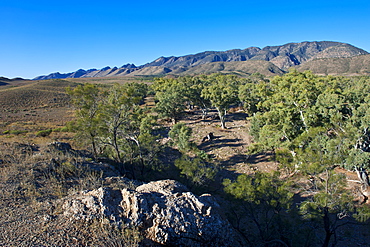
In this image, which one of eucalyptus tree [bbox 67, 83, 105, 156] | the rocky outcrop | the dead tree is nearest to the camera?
the rocky outcrop

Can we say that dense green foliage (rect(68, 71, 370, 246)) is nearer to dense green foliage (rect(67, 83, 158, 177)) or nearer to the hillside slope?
dense green foliage (rect(67, 83, 158, 177))

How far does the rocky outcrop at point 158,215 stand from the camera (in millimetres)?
6773

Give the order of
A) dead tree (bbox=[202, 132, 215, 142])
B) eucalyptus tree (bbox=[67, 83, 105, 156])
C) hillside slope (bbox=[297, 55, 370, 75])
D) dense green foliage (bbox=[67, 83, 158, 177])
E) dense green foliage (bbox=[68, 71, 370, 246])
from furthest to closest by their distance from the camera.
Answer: hillside slope (bbox=[297, 55, 370, 75])
dead tree (bbox=[202, 132, 215, 142])
eucalyptus tree (bbox=[67, 83, 105, 156])
dense green foliage (bbox=[67, 83, 158, 177])
dense green foliage (bbox=[68, 71, 370, 246])

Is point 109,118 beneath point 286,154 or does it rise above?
above

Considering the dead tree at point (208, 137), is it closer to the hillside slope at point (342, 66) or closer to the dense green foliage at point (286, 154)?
the dense green foliage at point (286, 154)

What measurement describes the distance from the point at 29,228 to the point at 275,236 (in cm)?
1028

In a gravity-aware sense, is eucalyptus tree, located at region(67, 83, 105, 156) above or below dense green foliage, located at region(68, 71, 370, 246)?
above

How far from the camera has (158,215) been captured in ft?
23.2

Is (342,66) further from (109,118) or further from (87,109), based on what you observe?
(87,109)

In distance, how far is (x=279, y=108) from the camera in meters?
18.4

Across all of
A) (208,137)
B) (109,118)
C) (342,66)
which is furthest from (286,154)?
(342,66)

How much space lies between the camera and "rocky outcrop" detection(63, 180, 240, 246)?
677cm

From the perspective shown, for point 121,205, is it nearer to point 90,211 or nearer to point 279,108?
point 90,211

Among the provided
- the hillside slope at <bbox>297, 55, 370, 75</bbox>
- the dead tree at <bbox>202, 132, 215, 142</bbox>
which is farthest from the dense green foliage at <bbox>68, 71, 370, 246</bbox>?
the hillside slope at <bbox>297, 55, 370, 75</bbox>
